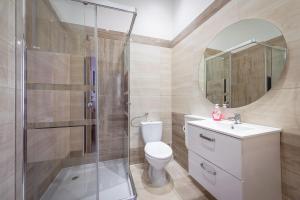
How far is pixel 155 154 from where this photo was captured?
157cm

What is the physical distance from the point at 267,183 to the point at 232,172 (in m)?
0.26

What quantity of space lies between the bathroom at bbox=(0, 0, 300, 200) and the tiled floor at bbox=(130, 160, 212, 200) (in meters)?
0.01

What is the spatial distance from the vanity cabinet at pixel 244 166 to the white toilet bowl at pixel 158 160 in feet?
1.75

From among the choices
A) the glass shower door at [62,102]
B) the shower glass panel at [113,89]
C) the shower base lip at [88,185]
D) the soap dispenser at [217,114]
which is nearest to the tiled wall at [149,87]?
the shower glass panel at [113,89]

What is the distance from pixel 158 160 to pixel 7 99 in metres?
1.40

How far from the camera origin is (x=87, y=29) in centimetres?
174

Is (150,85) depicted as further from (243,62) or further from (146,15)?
(243,62)

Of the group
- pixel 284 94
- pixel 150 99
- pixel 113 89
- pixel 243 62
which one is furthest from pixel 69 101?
pixel 284 94

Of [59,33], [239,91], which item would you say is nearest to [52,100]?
[59,33]

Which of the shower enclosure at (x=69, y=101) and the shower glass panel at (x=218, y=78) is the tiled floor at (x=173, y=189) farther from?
the shower glass panel at (x=218, y=78)

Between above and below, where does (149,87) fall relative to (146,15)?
below

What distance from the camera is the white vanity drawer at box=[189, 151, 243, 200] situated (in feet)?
2.95

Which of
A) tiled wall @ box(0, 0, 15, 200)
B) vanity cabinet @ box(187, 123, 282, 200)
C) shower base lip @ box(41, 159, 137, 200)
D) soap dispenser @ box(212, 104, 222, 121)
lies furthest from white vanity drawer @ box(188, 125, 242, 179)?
tiled wall @ box(0, 0, 15, 200)

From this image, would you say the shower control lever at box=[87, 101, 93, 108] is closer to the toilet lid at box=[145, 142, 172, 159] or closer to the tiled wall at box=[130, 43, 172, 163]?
the tiled wall at box=[130, 43, 172, 163]
